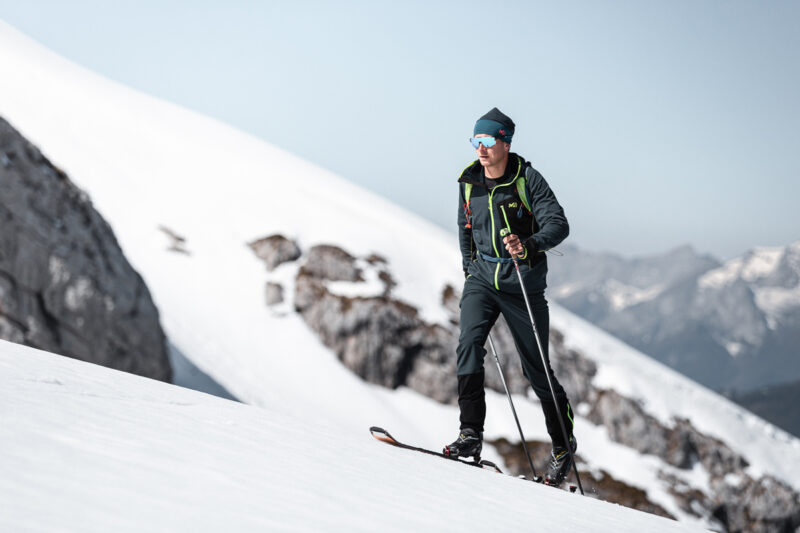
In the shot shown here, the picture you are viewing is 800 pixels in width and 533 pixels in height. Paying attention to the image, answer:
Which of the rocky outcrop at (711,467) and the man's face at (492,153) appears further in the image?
the rocky outcrop at (711,467)

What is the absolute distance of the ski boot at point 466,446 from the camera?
22.5ft

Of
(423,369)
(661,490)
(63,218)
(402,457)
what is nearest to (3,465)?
(402,457)

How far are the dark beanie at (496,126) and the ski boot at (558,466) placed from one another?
3.41 m

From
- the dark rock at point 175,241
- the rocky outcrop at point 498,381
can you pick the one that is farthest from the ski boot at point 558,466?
the dark rock at point 175,241

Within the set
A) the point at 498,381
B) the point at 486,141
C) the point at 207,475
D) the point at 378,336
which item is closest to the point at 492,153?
the point at 486,141

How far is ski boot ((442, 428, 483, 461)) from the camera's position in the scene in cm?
684

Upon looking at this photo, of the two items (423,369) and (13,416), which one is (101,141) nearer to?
(423,369)

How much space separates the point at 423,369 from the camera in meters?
39.3

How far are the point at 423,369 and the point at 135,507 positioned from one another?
3678 cm

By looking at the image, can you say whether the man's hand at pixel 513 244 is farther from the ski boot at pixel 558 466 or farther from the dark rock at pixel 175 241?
the dark rock at pixel 175 241

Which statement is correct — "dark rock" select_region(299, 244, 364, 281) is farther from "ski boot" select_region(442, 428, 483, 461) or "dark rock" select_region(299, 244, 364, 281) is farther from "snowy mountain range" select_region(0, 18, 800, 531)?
"ski boot" select_region(442, 428, 483, 461)

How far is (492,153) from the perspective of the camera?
6.77 m

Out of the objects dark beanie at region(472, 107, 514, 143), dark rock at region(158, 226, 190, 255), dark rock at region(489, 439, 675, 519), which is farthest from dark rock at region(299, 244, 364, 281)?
dark beanie at region(472, 107, 514, 143)

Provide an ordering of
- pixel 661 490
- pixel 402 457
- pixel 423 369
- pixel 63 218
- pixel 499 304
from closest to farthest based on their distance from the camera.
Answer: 1. pixel 402 457
2. pixel 499 304
3. pixel 63 218
4. pixel 661 490
5. pixel 423 369
